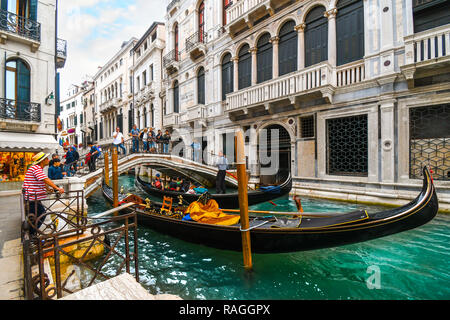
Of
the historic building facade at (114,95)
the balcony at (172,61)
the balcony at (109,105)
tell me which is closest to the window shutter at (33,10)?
the balcony at (172,61)

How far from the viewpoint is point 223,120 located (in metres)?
10.2

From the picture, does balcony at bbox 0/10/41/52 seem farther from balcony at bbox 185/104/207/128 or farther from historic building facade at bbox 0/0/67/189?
balcony at bbox 185/104/207/128

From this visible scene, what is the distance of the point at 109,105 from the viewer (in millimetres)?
20016

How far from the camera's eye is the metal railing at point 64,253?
5.04 ft

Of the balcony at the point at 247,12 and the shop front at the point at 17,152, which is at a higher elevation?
the balcony at the point at 247,12

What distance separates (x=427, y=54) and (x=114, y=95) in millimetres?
21983

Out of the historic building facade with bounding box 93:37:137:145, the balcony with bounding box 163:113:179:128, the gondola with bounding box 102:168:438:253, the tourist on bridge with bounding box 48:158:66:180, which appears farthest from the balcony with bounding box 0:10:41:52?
the historic building facade with bounding box 93:37:137:145

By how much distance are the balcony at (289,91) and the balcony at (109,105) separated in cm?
1436

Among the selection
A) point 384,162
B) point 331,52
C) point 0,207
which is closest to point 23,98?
point 0,207

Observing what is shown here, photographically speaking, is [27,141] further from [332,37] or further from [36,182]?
[332,37]

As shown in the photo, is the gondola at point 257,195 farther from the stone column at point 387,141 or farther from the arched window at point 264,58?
the arched window at point 264,58

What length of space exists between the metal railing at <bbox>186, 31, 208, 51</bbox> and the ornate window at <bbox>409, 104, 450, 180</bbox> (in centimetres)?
959
